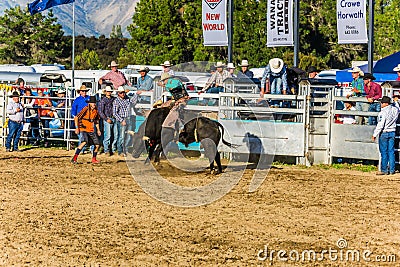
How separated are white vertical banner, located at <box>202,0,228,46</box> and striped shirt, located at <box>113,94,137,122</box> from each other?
3999 mm

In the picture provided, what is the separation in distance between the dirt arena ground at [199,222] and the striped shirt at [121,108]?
3.43 meters

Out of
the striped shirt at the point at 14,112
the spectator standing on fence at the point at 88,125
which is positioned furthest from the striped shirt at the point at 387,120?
the striped shirt at the point at 14,112

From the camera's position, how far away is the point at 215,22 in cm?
2123

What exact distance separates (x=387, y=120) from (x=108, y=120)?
7.02m

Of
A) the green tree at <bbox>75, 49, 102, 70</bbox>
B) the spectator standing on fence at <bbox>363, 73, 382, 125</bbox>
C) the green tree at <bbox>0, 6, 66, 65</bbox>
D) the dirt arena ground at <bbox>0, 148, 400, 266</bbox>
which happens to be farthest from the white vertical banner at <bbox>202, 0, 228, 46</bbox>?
the green tree at <bbox>75, 49, 102, 70</bbox>

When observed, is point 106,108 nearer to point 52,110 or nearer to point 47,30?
point 52,110

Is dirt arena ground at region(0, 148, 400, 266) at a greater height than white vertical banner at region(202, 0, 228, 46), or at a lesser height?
lesser

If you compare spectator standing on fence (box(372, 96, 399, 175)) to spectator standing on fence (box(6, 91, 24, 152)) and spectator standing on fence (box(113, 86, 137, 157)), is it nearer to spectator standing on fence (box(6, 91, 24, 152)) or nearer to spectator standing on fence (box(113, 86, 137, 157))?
spectator standing on fence (box(113, 86, 137, 157))

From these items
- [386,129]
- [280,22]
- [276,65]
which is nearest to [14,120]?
[276,65]

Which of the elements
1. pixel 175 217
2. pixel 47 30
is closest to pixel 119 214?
pixel 175 217

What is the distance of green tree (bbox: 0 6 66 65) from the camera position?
68.1m

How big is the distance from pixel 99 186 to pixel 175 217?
329cm

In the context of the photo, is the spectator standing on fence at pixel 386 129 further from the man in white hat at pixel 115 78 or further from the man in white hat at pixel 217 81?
the man in white hat at pixel 115 78

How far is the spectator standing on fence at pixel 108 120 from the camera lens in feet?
61.0
